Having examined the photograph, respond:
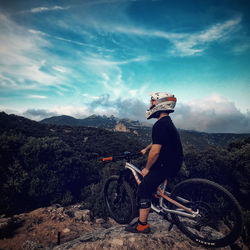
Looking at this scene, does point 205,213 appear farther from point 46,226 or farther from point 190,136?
point 190,136

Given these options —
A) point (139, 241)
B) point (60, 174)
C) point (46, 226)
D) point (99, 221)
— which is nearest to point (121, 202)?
point (139, 241)

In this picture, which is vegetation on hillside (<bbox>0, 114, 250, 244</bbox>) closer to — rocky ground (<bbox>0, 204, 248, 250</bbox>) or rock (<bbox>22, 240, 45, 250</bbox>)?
rocky ground (<bbox>0, 204, 248, 250</bbox>)

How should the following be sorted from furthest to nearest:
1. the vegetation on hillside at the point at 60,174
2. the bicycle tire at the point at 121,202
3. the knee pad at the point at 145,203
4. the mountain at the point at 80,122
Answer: the mountain at the point at 80,122 → the vegetation on hillside at the point at 60,174 → the bicycle tire at the point at 121,202 → the knee pad at the point at 145,203

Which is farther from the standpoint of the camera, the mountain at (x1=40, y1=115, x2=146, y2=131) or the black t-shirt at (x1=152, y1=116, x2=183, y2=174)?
the mountain at (x1=40, y1=115, x2=146, y2=131)

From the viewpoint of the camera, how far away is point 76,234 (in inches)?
280

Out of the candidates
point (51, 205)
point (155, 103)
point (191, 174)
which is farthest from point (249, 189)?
point (51, 205)

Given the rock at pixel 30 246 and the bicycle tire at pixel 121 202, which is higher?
the bicycle tire at pixel 121 202

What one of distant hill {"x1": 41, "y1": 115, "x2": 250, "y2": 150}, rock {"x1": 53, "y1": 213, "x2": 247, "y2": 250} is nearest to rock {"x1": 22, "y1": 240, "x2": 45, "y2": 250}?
rock {"x1": 53, "y1": 213, "x2": 247, "y2": 250}

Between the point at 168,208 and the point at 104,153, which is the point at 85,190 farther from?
the point at 104,153

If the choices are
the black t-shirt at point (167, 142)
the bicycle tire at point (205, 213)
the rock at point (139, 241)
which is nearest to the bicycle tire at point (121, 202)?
the rock at point (139, 241)

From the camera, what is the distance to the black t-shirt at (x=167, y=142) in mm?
3043

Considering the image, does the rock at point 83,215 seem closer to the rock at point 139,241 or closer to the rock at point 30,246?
the rock at point 30,246

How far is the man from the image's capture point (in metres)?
3.04

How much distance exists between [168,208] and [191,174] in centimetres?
1411
